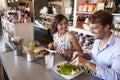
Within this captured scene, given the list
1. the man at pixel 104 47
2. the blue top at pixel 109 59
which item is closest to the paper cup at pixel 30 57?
the man at pixel 104 47

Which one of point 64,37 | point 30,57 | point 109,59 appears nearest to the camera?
point 109,59

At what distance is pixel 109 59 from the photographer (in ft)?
4.47

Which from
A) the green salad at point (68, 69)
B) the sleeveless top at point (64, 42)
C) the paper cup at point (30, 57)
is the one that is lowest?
the green salad at point (68, 69)

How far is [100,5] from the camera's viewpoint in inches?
112

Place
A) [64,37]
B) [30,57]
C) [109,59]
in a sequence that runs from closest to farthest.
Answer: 1. [109,59]
2. [30,57]
3. [64,37]

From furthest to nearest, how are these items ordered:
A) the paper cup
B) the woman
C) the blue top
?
the woman → the paper cup → the blue top

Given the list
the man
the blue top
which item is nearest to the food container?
the man

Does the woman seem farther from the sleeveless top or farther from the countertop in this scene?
the countertop

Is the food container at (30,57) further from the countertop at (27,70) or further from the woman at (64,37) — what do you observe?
the woman at (64,37)

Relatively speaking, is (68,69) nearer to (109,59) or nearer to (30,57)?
(109,59)

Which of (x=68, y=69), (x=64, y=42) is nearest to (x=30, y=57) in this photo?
(x=68, y=69)

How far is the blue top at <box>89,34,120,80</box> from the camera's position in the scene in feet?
3.88

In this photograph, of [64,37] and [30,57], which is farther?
[64,37]

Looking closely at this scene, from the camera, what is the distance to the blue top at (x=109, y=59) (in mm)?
1184
